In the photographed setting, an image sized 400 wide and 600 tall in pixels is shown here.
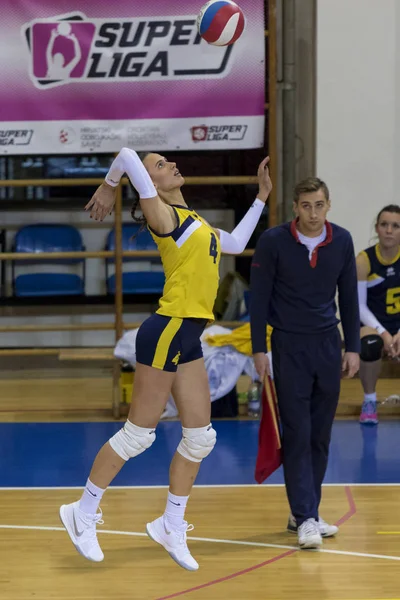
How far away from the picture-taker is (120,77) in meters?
6.67

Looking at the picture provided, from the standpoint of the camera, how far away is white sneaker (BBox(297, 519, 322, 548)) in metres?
3.99

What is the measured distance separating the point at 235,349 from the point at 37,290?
7.20 ft

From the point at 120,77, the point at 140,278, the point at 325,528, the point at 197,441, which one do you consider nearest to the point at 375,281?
the point at 120,77

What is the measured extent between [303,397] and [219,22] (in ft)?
6.22

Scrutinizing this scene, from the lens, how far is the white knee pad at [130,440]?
374 centimetres

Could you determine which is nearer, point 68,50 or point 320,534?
point 320,534

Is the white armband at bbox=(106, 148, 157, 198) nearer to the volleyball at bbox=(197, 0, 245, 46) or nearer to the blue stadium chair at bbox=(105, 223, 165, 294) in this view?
the volleyball at bbox=(197, 0, 245, 46)

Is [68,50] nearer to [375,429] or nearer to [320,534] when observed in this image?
[375,429]

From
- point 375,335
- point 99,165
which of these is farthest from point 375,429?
point 99,165

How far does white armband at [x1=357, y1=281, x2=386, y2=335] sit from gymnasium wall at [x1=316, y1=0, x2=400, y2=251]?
1.27m

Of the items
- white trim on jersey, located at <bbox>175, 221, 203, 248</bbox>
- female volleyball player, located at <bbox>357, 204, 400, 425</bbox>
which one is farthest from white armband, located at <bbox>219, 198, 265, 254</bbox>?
female volleyball player, located at <bbox>357, 204, 400, 425</bbox>

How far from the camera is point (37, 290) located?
8.19 metres

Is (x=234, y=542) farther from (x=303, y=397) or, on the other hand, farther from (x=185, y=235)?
(x=185, y=235)

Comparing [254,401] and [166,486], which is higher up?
[254,401]
